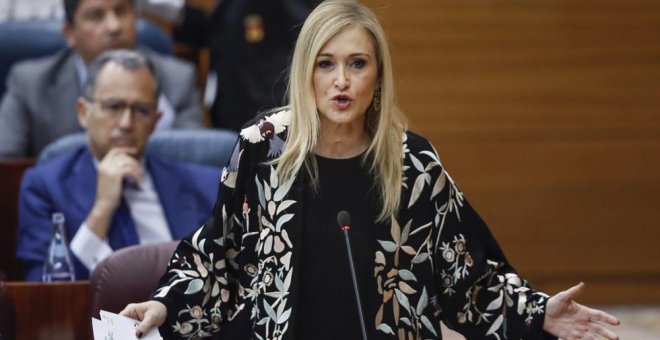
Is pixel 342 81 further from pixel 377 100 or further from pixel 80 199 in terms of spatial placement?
pixel 80 199

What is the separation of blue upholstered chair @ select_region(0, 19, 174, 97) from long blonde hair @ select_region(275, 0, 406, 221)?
279 cm

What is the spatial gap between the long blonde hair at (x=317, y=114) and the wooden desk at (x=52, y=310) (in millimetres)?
928

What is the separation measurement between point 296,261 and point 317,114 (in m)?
0.28

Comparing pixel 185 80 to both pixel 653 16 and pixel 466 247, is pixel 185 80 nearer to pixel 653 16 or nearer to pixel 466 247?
pixel 653 16

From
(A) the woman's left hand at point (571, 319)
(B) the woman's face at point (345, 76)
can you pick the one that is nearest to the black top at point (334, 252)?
(B) the woman's face at point (345, 76)

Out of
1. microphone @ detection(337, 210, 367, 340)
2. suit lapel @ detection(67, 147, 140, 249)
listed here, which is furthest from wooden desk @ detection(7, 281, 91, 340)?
microphone @ detection(337, 210, 367, 340)

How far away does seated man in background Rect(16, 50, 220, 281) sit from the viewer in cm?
361

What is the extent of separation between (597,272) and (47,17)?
2545 mm

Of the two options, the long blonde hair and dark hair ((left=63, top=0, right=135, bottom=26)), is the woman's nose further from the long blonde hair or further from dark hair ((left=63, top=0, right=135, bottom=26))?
dark hair ((left=63, top=0, right=135, bottom=26))

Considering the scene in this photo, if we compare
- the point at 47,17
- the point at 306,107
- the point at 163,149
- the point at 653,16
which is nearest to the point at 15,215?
the point at 163,149

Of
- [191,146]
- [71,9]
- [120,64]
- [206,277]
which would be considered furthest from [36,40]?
[206,277]

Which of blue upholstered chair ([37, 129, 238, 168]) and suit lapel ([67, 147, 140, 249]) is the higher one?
blue upholstered chair ([37, 129, 238, 168])

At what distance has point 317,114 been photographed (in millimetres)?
2393

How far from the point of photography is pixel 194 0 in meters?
5.89
